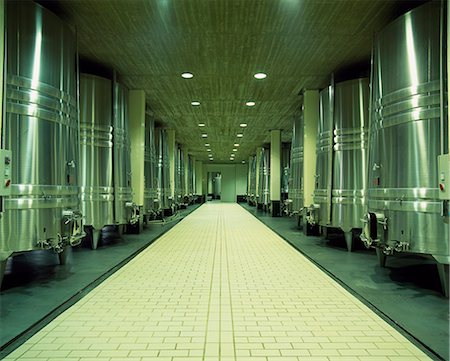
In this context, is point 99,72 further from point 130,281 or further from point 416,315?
point 416,315

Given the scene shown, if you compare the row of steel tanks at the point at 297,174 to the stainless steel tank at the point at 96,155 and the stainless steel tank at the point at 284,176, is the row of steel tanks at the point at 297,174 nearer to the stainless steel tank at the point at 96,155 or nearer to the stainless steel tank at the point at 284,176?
the stainless steel tank at the point at 96,155

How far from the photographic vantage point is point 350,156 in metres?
7.00

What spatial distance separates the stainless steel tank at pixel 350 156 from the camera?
22.4 ft

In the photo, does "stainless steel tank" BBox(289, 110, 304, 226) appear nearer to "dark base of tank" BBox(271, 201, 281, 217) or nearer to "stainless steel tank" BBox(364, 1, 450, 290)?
"stainless steel tank" BBox(364, 1, 450, 290)

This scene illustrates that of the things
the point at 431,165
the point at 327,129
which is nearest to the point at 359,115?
the point at 327,129

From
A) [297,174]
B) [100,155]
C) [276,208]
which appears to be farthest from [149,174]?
[276,208]

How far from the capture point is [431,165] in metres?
4.16

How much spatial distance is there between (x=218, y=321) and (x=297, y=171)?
7074mm

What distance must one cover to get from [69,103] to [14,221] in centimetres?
170

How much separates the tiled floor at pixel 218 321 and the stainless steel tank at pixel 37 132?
3.10ft

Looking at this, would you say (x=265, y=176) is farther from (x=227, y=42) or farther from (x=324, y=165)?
(x=227, y=42)

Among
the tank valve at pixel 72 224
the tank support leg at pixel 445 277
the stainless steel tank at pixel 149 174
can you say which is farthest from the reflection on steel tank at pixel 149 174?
the tank support leg at pixel 445 277

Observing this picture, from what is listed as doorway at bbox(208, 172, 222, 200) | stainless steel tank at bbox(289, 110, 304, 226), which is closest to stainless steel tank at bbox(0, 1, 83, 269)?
stainless steel tank at bbox(289, 110, 304, 226)

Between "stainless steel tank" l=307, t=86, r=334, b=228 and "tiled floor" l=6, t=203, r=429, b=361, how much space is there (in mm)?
2001
